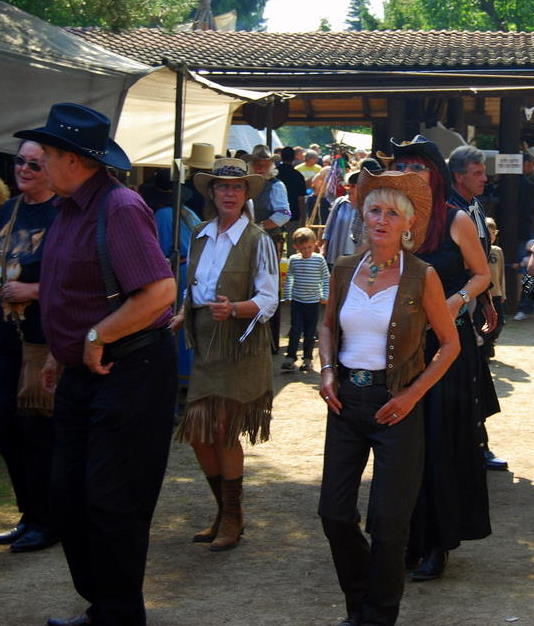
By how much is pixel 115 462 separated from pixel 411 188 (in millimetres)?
1463

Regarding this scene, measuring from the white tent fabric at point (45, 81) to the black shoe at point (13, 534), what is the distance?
221 cm

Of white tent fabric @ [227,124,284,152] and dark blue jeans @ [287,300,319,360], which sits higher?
white tent fabric @ [227,124,284,152]

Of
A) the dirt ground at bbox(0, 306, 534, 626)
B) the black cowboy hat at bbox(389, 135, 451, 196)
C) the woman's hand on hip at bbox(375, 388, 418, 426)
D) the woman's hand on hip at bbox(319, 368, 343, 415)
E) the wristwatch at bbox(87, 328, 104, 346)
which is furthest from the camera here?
the black cowboy hat at bbox(389, 135, 451, 196)

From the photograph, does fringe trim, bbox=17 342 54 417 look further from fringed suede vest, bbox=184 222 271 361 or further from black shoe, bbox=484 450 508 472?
black shoe, bbox=484 450 508 472

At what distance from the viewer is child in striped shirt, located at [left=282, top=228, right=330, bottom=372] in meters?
11.2

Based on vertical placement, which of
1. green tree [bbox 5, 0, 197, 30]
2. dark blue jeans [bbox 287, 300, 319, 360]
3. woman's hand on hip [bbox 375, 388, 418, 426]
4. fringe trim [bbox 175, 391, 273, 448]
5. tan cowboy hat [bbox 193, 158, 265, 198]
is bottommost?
dark blue jeans [bbox 287, 300, 319, 360]

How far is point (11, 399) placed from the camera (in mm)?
5812

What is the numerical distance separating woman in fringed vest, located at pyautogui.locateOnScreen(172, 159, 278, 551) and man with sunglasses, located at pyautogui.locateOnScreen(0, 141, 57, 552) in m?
0.70

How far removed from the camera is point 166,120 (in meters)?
10.6

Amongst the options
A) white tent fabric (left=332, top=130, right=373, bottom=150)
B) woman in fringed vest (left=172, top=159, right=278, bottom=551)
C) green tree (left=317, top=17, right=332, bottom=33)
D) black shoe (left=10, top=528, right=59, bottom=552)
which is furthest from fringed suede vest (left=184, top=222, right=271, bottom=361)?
green tree (left=317, top=17, right=332, bottom=33)

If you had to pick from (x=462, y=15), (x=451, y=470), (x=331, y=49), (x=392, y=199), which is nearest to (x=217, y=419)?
(x=451, y=470)

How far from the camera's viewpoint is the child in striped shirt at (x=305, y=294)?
36.8 ft

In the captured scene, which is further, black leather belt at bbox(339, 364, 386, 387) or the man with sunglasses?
the man with sunglasses

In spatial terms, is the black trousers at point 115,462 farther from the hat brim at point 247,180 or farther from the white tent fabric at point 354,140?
the white tent fabric at point 354,140
